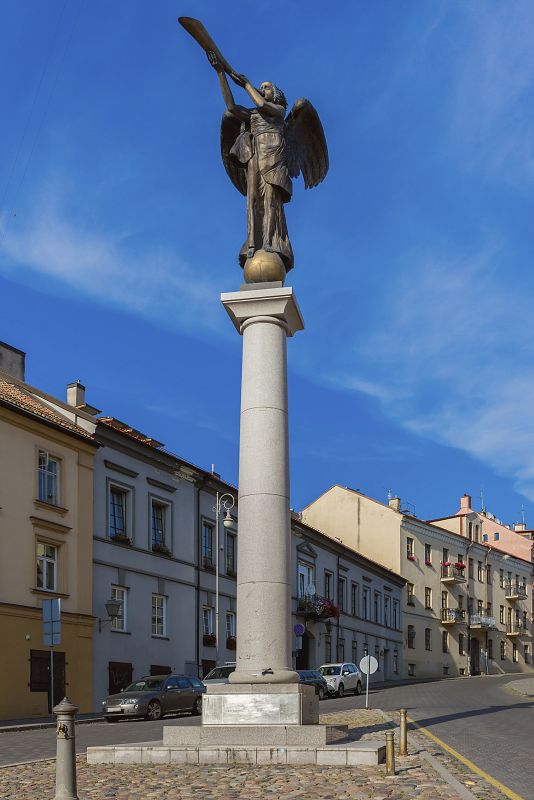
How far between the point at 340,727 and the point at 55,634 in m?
12.0

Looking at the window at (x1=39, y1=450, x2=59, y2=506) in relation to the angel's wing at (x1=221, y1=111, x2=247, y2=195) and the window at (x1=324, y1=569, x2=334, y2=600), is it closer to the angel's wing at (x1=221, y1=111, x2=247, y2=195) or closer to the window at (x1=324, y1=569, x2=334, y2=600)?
the angel's wing at (x1=221, y1=111, x2=247, y2=195)

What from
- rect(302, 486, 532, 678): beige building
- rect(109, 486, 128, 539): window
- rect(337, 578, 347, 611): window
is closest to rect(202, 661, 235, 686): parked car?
rect(109, 486, 128, 539): window

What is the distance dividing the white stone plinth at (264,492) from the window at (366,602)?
4592 centimetres

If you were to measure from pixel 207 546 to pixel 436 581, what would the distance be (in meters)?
33.9

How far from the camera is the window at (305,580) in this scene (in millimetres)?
50375

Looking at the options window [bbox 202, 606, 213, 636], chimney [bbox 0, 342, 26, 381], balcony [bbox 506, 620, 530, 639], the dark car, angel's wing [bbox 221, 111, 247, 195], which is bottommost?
balcony [bbox 506, 620, 530, 639]

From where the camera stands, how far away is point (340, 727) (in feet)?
49.6

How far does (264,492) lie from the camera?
595 inches

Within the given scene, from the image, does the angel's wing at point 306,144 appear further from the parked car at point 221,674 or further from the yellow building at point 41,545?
the parked car at point 221,674

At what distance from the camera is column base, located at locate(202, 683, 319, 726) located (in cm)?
1401

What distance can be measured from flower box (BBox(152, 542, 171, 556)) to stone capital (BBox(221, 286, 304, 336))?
21.4 m

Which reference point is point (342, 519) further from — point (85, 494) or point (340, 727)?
point (340, 727)

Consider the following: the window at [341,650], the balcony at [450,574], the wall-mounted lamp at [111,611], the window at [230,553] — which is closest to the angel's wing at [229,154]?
the wall-mounted lamp at [111,611]

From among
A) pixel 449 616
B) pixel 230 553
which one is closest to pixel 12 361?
pixel 230 553
